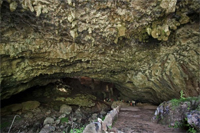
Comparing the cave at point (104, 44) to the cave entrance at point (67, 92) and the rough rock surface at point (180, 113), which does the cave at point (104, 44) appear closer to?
the rough rock surface at point (180, 113)

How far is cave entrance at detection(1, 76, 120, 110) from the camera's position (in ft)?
42.3

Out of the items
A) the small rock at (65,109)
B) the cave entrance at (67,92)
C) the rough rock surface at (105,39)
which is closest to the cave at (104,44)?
the rough rock surface at (105,39)

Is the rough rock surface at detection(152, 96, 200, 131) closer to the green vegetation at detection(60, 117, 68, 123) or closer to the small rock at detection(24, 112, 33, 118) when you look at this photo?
the green vegetation at detection(60, 117, 68, 123)

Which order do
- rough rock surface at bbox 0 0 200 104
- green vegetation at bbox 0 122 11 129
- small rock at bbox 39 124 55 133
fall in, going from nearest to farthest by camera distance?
rough rock surface at bbox 0 0 200 104, small rock at bbox 39 124 55 133, green vegetation at bbox 0 122 11 129

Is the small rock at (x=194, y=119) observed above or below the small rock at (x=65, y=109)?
above

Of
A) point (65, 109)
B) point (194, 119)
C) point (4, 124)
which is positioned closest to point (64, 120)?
point (65, 109)

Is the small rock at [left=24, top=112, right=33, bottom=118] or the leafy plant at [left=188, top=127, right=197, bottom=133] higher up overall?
the leafy plant at [left=188, top=127, right=197, bottom=133]

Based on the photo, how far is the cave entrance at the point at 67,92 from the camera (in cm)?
1291

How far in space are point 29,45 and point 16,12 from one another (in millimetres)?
1803

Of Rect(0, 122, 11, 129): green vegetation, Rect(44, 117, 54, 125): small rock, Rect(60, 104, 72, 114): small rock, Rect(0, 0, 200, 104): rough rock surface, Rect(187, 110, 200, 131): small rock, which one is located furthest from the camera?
Rect(60, 104, 72, 114): small rock

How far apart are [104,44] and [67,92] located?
9.33 m

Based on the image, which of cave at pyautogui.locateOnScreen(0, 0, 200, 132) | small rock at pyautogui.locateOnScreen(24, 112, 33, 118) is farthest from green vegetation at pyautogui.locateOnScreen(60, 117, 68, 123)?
small rock at pyautogui.locateOnScreen(24, 112, 33, 118)

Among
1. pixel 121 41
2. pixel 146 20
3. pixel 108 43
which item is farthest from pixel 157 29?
pixel 108 43

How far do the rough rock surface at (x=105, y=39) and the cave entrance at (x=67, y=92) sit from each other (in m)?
4.09
